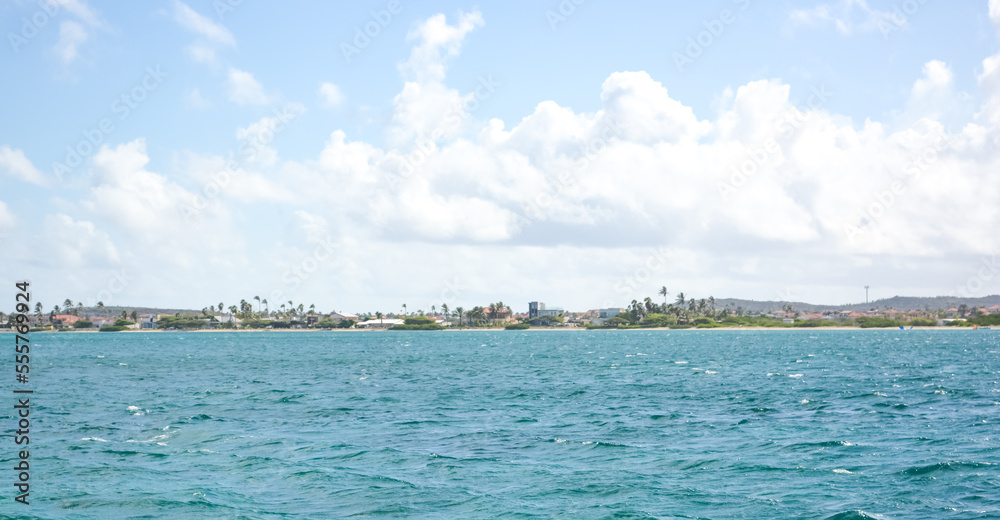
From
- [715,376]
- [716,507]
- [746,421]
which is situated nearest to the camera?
[716,507]

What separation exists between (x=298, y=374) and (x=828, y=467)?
67624 millimetres

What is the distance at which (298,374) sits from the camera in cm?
8756

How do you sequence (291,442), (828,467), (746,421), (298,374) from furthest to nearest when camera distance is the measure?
(298,374), (746,421), (291,442), (828,467)

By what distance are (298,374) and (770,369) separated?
2019 inches

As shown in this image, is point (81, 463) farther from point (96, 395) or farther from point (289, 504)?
point (96, 395)

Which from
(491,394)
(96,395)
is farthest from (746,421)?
(96,395)

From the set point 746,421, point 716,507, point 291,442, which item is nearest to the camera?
point 716,507

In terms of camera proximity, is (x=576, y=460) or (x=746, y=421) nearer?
(x=576, y=460)

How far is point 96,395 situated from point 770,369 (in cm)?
6567

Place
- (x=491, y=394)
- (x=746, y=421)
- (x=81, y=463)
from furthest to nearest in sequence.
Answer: (x=491, y=394) < (x=746, y=421) < (x=81, y=463)

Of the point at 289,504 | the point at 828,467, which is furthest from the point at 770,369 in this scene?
the point at 289,504

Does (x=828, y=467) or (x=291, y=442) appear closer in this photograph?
(x=828, y=467)

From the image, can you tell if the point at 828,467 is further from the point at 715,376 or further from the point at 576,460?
the point at 715,376

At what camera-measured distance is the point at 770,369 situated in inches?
3457
